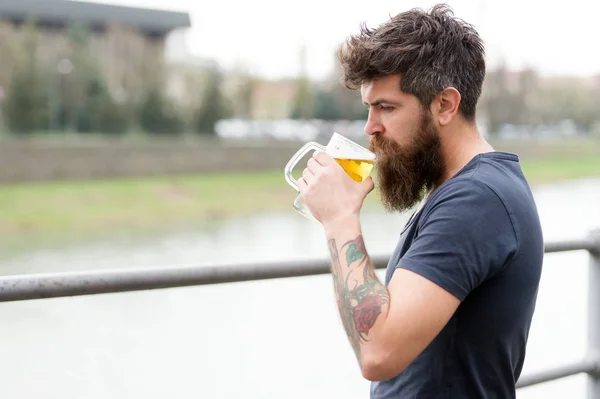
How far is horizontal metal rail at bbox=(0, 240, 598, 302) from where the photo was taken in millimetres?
1162

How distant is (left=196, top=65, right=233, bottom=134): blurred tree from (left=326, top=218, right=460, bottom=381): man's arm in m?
28.6

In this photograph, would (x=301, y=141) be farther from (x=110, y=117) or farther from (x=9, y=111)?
(x=9, y=111)

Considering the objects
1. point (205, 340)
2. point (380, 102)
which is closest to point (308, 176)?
point (380, 102)

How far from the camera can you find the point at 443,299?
0.97m

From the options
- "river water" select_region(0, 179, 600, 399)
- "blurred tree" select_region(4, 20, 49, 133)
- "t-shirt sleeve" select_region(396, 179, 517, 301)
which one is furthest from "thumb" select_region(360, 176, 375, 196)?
"blurred tree" select_region(4, 20, 49, 133)

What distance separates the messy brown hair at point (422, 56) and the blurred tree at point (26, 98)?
27.1m

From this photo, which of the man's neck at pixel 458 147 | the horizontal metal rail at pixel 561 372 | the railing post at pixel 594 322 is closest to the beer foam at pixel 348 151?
the man's neck at pixel 458 147

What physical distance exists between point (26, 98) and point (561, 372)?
90.0 ft

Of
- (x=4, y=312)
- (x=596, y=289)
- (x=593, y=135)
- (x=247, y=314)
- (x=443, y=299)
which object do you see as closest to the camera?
(x=443, y=299)

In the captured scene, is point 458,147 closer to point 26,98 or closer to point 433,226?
point 433,226

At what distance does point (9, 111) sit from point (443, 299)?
89.7ft

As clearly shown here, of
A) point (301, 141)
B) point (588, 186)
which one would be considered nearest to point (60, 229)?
point (301, 141)

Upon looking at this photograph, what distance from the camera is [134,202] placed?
23016 mm

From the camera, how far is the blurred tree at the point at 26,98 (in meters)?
26.3
